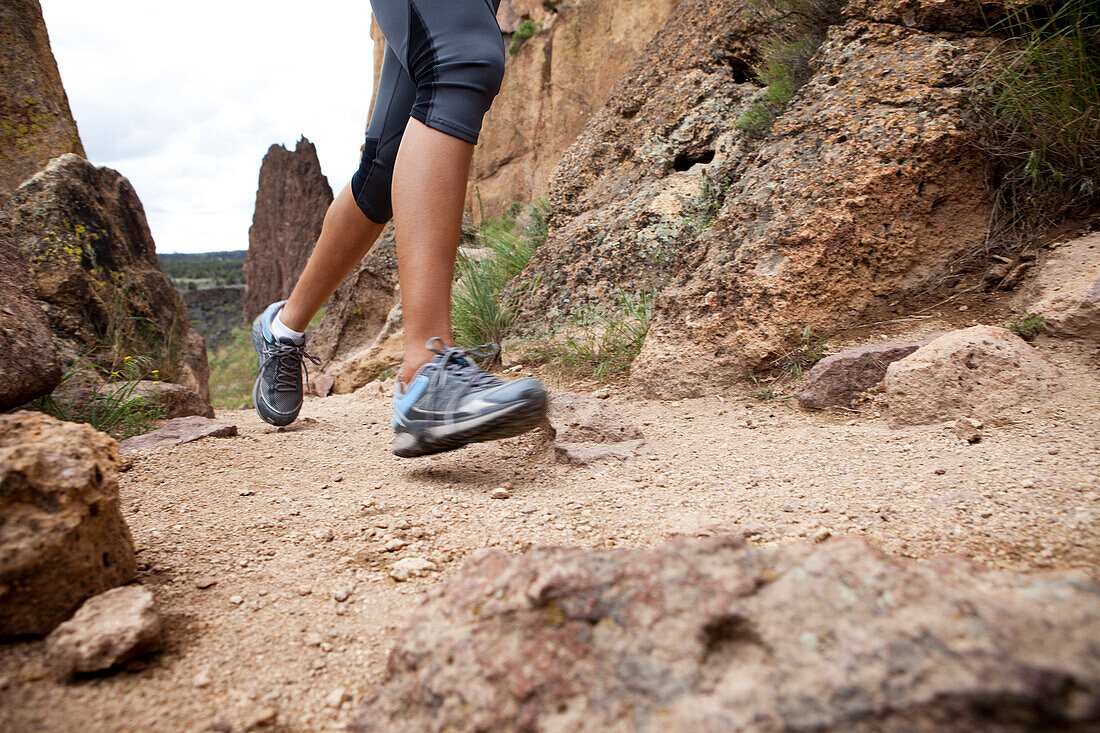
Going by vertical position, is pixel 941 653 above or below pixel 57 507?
below

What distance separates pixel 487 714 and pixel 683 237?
8.14ft

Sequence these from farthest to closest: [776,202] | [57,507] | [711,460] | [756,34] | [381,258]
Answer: [381,258]
[756,34]
[776,202]
[711,460]
[57,507]

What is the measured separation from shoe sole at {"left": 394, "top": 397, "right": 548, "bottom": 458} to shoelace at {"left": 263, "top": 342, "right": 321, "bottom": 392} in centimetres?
88

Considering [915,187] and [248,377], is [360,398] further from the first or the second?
[248,377]

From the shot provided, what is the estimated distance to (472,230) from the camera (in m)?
6.09

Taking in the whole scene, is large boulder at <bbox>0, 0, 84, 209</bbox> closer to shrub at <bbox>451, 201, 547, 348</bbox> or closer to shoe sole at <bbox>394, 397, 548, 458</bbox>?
shrub at <bbox>451, 201, 547, 348</bbox>

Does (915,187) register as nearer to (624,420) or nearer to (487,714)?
(624,420)

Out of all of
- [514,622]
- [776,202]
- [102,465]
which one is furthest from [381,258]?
[514,622]

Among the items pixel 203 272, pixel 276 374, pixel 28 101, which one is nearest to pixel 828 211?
pixel 276 374

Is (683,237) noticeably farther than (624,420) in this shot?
Yes

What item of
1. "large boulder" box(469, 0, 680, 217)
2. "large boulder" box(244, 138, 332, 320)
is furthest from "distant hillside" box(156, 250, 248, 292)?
"large boulder" box(469, 0, 680, 217)

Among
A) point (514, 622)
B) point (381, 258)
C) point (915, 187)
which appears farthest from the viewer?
point (381, 258)

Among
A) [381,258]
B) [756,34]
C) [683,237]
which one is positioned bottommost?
[683,237]

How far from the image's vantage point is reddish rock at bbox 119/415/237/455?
197 cm
